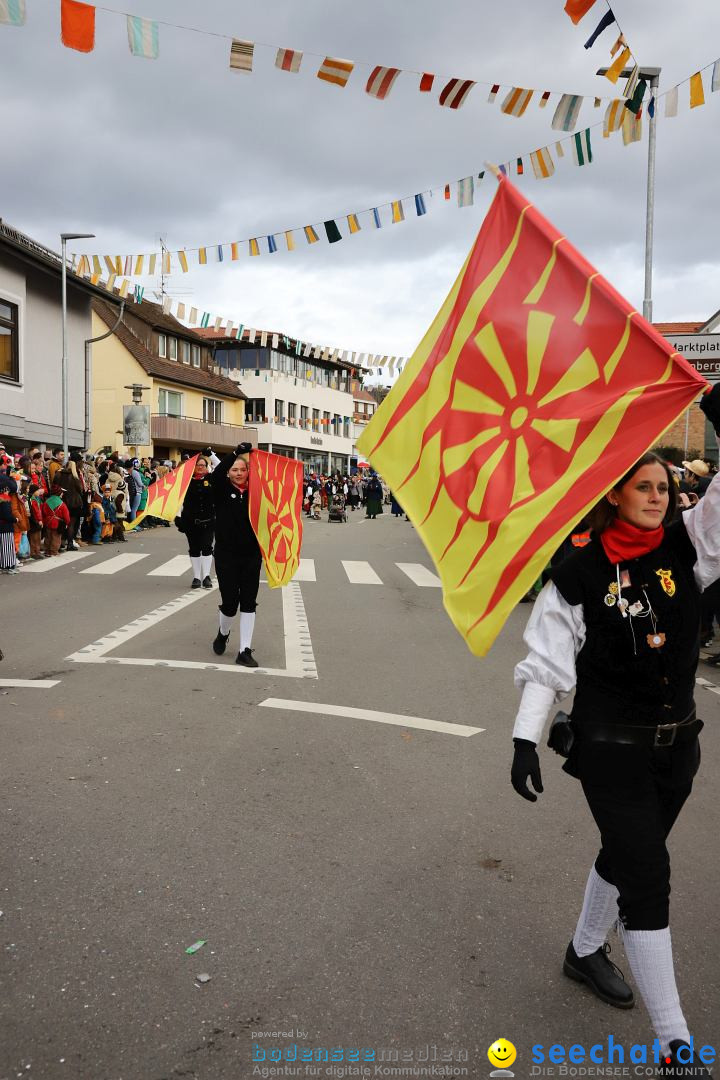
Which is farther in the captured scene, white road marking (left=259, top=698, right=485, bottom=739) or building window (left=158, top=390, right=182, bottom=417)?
building window (left=158, top=390, right=182, bottom=417)

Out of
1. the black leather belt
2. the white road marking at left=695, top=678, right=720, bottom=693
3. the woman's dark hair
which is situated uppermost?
the woman's dark hair

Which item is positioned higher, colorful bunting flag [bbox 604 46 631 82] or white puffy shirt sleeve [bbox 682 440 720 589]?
colorful bunting flag [bbox 604 46 631 82]

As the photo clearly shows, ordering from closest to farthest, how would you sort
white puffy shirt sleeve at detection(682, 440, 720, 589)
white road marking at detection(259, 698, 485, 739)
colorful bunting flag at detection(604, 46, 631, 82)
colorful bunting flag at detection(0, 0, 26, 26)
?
1. white puffy shirt sleeve at detection(682, 440, 720, 589)
2. white road marking at detection(259, 698, 485, 739)
3. colorful bunting flag at detection(0, 0, 26, 26)
4. colorful bunting flag at detection(604, 46, 631, 82)

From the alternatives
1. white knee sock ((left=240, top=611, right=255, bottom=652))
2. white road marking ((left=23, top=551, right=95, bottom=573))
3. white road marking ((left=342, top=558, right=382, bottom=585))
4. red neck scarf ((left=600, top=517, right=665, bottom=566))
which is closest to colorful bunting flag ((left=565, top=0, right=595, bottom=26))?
white knee sock ((left=240, top=611, right=255, bottom=652))

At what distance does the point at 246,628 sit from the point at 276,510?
1.15 meters

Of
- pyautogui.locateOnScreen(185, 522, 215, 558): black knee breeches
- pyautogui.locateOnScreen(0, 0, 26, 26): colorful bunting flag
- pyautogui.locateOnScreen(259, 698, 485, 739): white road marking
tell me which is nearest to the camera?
pyautogui.locateOnScreen(259, 698, 485, 739): white road marking

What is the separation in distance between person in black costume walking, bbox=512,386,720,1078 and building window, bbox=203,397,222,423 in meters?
52.8

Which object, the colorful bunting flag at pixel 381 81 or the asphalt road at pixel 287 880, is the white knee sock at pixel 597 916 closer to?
the asphalt road at pixel 287 880

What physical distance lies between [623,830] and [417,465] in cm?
156

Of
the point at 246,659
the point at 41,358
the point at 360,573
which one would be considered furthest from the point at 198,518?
the point at 41,358

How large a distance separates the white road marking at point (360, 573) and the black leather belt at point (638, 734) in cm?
1194

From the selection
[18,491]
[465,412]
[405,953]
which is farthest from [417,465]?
[18,491]

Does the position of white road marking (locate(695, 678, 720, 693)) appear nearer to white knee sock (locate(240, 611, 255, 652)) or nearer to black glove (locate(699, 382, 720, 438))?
white knee sock (locate(240, 611, 255, 652))

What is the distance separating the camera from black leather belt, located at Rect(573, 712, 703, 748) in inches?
106
